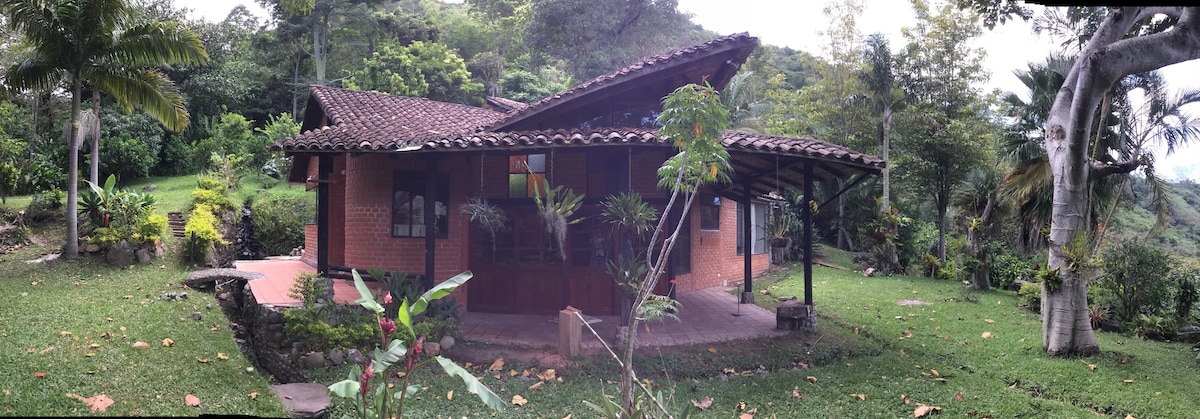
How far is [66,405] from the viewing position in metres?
4.58

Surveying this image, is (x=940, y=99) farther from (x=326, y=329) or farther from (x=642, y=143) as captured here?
(x=326, y=329)

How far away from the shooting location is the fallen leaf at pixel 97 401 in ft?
14.9

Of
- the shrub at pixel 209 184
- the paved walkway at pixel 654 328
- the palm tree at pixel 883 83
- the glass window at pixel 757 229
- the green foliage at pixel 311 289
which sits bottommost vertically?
the paved walkway at pixel 654 328

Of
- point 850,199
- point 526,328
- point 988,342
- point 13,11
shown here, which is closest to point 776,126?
point 850,199

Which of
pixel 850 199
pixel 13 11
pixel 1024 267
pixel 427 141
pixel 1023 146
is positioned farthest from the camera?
pixel 850 199

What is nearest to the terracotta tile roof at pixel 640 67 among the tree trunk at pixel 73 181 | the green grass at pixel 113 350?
the green grass at pixel 113 350

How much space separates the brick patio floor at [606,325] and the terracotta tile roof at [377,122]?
2.13 metres

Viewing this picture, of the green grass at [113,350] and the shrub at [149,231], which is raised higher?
the shrub at [149,231]

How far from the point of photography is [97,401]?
4699 mm

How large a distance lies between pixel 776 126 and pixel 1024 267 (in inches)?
427

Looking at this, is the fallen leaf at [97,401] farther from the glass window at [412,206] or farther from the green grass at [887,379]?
the glass window at [412,206]

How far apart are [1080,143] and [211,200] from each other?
18.2 metres

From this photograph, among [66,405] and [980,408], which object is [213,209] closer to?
[66,405]

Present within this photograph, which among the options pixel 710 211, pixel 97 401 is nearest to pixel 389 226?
pixel 97 401
